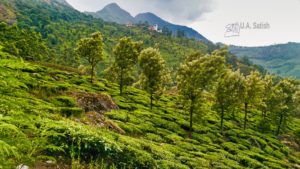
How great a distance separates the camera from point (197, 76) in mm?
48344

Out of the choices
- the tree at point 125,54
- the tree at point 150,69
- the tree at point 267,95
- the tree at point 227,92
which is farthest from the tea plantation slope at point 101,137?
the tree at point 267,95

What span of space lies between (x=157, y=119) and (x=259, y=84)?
28.6m

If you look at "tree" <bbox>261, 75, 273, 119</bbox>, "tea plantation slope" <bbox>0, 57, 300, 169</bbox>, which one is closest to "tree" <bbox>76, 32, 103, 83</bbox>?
"tea plantation slope" <bbox>0, 57, 300, 169</bbox>

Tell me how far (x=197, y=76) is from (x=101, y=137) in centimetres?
3345

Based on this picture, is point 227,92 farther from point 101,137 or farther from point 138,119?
point 101,137

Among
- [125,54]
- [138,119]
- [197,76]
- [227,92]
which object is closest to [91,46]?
[125,54]

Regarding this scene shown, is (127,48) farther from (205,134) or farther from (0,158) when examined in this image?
(0,158)

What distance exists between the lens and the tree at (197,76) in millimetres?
48469

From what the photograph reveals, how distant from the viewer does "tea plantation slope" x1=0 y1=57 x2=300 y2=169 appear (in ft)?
26.9

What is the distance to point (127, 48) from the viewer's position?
68.6 meters

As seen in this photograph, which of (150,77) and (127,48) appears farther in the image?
(127,48)

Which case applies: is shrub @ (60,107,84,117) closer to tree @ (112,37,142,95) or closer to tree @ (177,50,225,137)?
tree @ (177,50,225,137)

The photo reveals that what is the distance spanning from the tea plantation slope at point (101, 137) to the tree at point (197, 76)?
5110mm

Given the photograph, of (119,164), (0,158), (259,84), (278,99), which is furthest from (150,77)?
(0,158)
